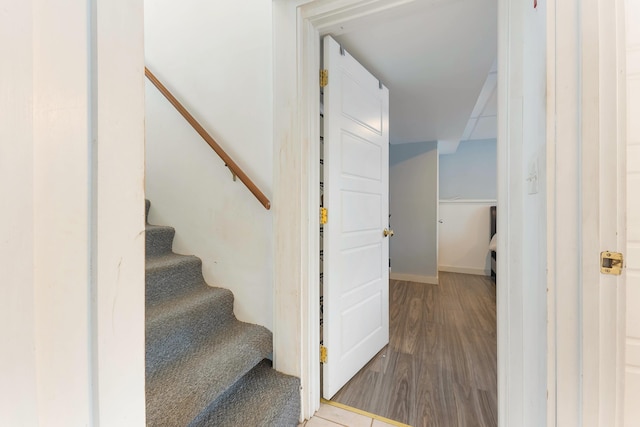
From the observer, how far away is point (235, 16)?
156 centimetres

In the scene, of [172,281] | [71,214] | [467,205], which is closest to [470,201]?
[467,205]

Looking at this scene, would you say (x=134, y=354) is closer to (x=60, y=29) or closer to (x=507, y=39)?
(x=60, y=29)

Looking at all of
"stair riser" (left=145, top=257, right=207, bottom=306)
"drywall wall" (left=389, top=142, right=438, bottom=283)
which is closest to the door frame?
"stair riser" (left=145, top=257, right=207, bottom=306)

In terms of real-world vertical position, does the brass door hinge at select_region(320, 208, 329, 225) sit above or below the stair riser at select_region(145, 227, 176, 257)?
above

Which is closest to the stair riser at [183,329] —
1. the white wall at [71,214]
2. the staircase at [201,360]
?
the staircase at [201,360]

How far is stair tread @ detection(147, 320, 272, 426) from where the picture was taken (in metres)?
0.96

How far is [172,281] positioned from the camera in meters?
1.50

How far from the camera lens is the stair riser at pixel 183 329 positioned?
1.16 meters

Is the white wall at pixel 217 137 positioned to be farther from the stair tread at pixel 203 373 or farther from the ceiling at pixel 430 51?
the ceiling at pixel 430 51

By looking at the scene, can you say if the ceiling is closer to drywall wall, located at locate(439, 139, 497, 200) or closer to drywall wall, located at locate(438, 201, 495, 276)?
drywall wall, located at locate(439, 139, 497, 200)

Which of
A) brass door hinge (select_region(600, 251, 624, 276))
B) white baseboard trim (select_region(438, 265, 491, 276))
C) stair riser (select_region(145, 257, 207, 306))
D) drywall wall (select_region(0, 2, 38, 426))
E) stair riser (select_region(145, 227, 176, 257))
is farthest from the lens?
white baseboard trim (select_region(438, 265, 491, 276))

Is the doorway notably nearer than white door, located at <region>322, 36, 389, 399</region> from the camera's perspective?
Yes

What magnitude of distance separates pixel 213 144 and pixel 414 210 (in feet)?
10.6

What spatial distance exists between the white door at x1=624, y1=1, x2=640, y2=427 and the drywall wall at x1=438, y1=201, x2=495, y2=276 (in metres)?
4.08
